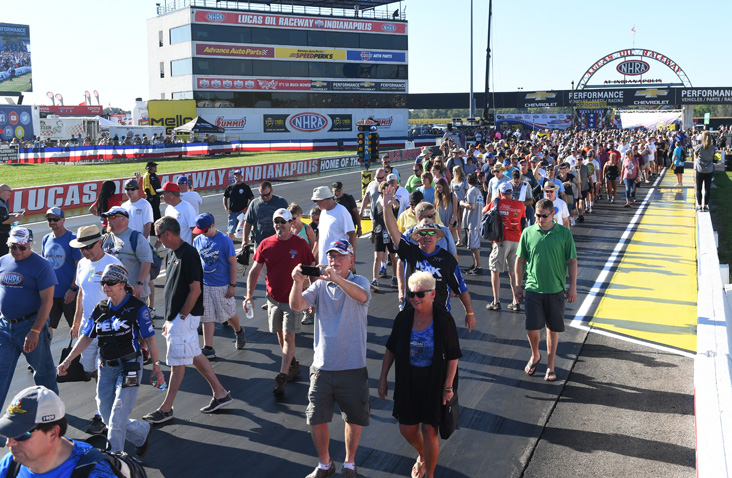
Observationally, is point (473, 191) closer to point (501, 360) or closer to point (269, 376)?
point (501, 360)

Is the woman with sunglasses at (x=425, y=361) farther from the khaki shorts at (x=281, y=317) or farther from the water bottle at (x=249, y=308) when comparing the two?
the water bottle at (x=249, y=308)

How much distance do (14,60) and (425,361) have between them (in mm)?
111016

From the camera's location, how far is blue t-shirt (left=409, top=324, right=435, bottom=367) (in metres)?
5.30

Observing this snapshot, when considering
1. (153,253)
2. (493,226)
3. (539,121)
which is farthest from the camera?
(539,121)

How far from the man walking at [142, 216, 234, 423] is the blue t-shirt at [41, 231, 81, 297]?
1.65m

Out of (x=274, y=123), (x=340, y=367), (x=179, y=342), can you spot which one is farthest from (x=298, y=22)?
(x=340, y=367)

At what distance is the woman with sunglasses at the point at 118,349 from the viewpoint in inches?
220

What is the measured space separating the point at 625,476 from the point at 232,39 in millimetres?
76282

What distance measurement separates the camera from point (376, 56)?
85625mm

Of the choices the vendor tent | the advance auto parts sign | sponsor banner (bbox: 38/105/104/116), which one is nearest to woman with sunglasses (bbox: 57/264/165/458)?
the vendor tent

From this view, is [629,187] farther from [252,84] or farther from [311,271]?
[252,84]

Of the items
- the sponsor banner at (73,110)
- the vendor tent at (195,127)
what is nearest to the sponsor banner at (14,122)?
the vendor tent at (195,127)

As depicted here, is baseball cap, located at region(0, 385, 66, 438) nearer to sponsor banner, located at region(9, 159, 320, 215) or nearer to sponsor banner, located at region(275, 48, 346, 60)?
sponsor banner, located at region(9, 159, 320, 215)

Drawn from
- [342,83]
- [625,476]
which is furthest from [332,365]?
[342,83]
